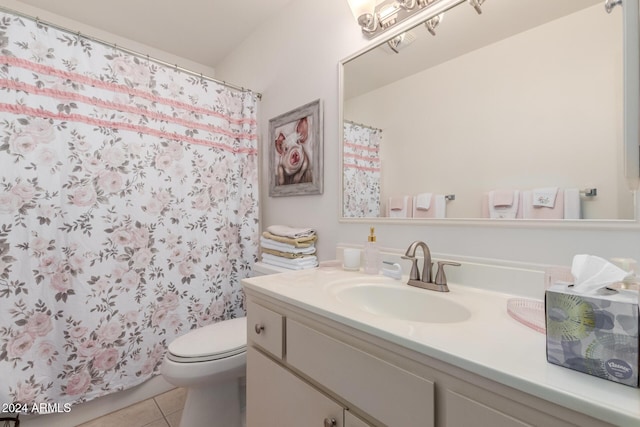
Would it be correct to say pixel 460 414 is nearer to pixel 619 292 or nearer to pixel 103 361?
pixel 619 292

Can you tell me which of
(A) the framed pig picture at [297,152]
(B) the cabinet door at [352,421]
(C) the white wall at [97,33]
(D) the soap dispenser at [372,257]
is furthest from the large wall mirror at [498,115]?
(C) the white wall at [97,33]

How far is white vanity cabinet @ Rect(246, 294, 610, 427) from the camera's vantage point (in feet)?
1.46

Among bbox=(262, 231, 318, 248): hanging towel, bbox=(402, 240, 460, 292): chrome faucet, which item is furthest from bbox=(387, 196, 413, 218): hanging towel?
bbox=(262, 231, 318, 248): hanging towel

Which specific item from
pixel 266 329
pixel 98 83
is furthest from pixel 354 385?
pixel 98 83

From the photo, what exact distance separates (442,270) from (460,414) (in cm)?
50

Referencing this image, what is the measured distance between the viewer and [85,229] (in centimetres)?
133

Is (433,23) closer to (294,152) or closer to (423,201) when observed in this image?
(423,201)

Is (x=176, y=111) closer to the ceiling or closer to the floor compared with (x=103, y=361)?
closer to the ceiling

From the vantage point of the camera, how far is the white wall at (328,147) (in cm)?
80

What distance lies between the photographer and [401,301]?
3.15 feet

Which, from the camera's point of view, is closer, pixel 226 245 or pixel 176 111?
pixel 176 111

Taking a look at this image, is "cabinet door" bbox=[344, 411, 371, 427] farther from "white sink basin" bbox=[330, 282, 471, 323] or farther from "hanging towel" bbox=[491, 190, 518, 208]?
"hanging towel" bbox=[491, 190, 518, 208]

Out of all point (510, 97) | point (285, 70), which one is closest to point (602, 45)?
point (510, 97)

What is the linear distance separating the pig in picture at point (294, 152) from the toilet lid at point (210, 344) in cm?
90
